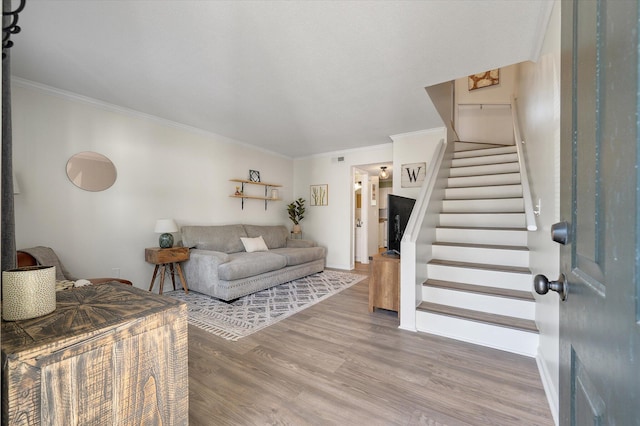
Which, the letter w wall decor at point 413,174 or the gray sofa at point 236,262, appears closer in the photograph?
the gray sofa at point 236,262

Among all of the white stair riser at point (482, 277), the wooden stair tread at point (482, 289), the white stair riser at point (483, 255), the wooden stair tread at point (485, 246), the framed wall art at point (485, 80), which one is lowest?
the wooden stair tread at point (482, 289)

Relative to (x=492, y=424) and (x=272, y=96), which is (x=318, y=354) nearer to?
(x=492, y=424)

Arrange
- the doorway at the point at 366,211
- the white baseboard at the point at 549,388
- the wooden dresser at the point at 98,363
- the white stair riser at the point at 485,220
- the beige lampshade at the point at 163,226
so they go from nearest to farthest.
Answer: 1. the wooden dresser at the point at 98,363
2. the white baseboard at the point at 549,388
3. the white stair riser at the point at 485,220
4. the beige lampshade at the point at 163,226
5. the doorway at the point at 366,211

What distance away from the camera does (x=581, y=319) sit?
58 cm

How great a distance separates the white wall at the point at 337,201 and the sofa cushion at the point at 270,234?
2.78 ft

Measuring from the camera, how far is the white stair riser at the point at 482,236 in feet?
9.40

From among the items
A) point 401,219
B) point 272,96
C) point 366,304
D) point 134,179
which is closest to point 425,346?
point 366,304

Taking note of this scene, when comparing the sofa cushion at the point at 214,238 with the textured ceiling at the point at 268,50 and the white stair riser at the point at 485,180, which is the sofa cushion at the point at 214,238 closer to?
the textured ceiling at the point at 268,50

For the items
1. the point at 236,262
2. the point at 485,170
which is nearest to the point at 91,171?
the point at 236,262

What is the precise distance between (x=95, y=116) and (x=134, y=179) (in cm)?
83

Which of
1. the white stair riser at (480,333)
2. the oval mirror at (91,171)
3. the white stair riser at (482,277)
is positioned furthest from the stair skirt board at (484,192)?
the oval mirror at (91,171)

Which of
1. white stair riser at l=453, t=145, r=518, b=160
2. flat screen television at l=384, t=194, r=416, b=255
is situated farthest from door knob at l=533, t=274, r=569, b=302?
white stair riser at l=453, t=145, r=518, b=160

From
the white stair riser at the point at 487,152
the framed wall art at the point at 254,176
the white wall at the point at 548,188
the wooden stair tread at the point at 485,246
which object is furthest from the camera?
the framed wall art at the point at 254,176

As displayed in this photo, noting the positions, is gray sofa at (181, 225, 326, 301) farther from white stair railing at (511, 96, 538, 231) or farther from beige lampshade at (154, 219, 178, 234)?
white stair railing at (511, 96, 538, 231)
